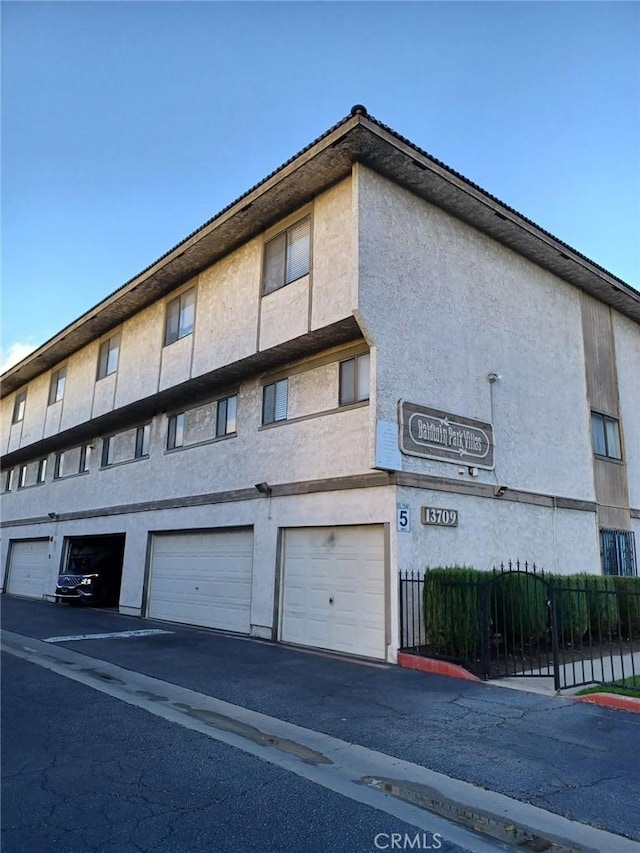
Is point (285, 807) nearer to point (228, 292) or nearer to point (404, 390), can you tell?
point (404, 390)

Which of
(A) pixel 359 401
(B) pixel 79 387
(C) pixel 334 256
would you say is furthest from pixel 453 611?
(B) pixel 79 387

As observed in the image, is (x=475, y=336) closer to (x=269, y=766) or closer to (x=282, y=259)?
(x=282, y=259)

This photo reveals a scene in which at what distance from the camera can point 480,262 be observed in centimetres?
1436

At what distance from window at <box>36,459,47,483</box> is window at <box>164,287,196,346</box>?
1216 centimetres

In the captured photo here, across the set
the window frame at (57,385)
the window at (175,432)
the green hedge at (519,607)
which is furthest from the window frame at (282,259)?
the window frame at (57,385)

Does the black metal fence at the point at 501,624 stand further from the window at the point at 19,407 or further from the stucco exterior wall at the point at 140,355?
the window at the point at 19,407

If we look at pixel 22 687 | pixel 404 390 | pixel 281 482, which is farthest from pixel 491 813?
pixel 281 482

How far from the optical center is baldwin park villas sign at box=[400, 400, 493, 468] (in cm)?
1166

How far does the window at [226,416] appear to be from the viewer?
15.7m

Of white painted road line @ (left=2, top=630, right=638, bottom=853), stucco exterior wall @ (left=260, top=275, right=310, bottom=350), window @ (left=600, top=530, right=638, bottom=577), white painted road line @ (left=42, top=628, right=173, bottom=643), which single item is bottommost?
white painted road line @ (left=2, top=630, right=638, bottom=853)

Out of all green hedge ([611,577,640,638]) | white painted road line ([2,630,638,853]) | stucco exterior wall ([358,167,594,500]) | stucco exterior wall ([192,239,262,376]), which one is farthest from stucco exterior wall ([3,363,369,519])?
green hedge ([611,577,640,638])

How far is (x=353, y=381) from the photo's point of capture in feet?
41.0

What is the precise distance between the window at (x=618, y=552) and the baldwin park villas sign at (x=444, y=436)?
17.4 ft

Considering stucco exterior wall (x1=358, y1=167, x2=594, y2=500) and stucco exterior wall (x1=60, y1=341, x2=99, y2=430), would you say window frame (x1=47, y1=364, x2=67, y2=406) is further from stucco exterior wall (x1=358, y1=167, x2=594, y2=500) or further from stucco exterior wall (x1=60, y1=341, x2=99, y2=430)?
stucco exterior wall (x1=358, y1=167, x2=594, y2=500)
